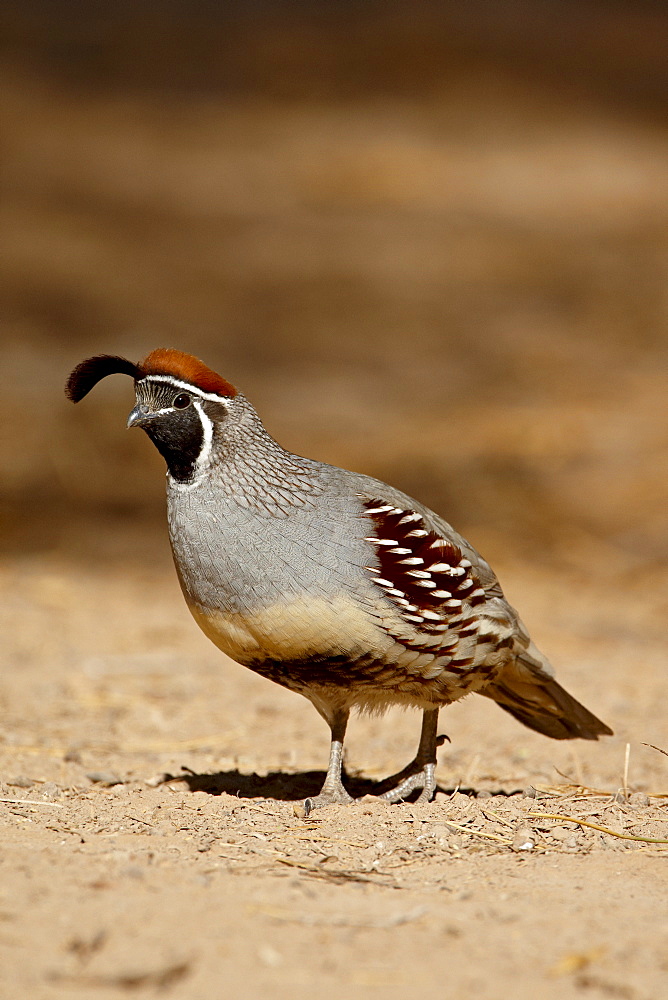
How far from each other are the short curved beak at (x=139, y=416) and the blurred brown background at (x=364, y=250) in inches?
175

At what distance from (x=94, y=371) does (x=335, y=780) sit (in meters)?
1.58

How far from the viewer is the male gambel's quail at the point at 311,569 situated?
3.56m

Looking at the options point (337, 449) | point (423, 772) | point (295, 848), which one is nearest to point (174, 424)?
point (295, 848)

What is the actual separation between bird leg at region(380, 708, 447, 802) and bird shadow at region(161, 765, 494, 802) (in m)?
0.08

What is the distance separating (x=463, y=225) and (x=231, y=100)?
213 inches

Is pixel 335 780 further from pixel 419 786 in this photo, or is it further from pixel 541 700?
pixel 541 700

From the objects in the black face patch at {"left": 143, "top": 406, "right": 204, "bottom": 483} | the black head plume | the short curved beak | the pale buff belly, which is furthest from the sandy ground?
the black head plume

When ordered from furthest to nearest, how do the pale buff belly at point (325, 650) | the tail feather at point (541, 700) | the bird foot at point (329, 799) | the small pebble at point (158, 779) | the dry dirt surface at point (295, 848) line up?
1. the tail feather at point (541, 700)
2. the small pebble at point (158, 779)
3. the bird foot at point (329, 799)
4. the pale buff belly at point (325, 650)
5. the dry dirt surface at point (295, 848)

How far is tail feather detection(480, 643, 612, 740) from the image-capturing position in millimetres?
4270

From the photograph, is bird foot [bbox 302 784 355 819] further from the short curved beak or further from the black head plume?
the black head plume

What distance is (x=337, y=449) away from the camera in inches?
361

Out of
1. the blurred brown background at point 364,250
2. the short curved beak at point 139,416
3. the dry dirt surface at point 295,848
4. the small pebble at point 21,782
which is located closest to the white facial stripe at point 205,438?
the short curved beak at point 139,416

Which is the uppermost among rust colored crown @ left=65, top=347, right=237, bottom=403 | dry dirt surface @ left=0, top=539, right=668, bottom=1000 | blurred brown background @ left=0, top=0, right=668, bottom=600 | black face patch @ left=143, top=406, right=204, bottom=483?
blurred brown background @ left=0, top=0, right=668, bottom=600

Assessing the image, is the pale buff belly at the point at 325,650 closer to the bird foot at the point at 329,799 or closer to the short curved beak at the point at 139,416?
the bird foot at the point at 329,799
